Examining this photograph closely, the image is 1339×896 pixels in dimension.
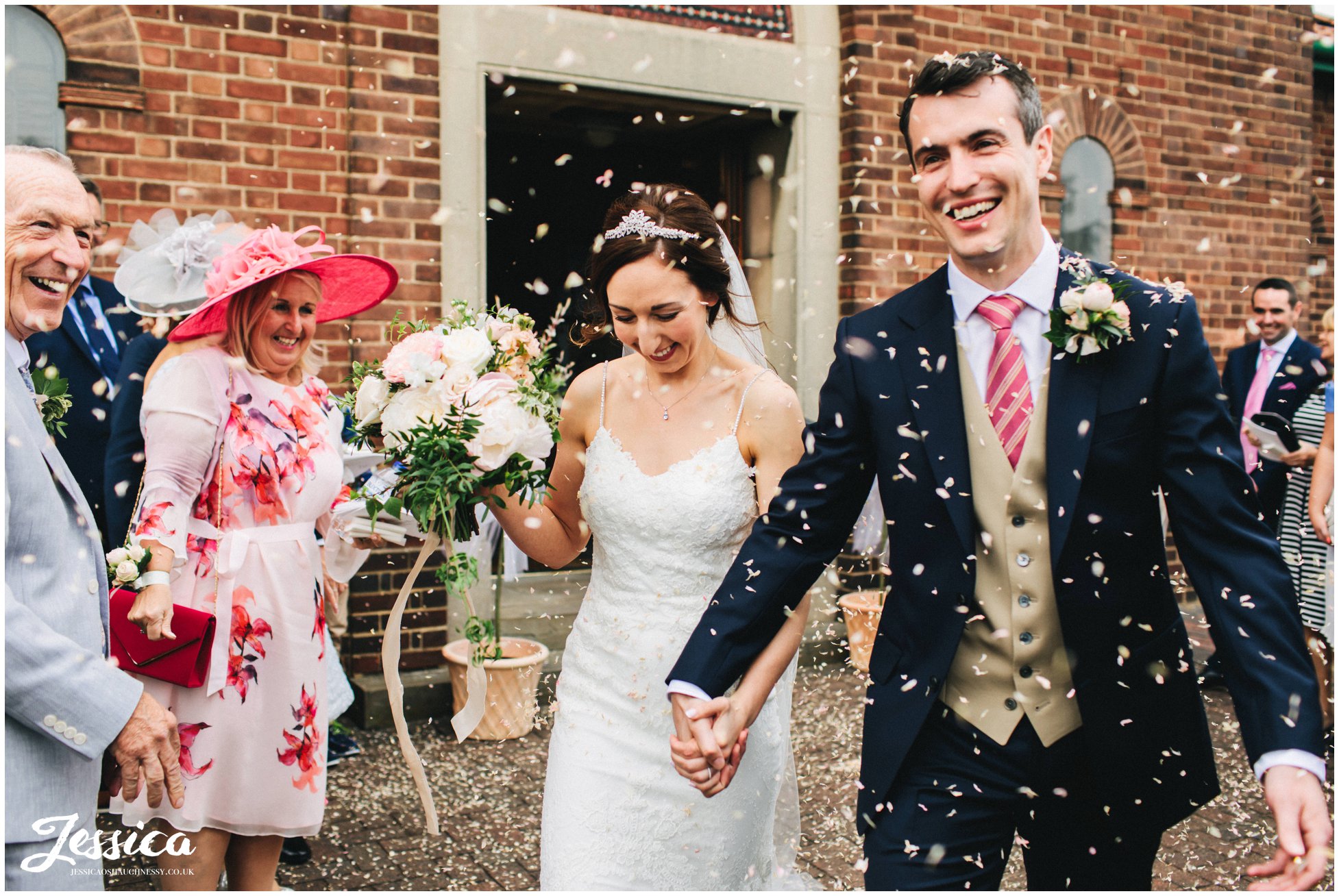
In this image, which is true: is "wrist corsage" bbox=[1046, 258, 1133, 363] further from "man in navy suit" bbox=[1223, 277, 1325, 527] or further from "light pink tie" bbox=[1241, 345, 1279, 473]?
"light pink tie" bbox=[1241, 345, 1279, 473]

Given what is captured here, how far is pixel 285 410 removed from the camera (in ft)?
10.9

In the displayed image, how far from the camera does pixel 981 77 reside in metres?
2.07

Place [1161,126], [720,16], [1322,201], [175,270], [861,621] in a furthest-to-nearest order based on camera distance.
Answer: [1322,201] → [1161,126] → [720,16] → [861,621] → [175,270]

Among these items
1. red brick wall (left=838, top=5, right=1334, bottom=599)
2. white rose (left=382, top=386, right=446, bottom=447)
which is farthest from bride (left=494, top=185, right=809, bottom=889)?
red brick wall (left=838, top=5, right=1334, bottom=599)

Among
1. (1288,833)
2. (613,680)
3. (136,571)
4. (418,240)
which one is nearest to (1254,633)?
(1288,833)

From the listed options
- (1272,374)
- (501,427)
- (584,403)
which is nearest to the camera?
(501,427)

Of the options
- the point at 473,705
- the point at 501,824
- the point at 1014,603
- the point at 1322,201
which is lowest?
the point at 501,824

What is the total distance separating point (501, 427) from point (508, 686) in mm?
2834

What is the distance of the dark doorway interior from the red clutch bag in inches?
75.6

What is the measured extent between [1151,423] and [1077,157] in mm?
5998

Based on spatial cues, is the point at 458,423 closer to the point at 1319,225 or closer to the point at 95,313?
the point at 95,313

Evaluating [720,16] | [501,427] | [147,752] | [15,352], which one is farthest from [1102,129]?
[147,752]

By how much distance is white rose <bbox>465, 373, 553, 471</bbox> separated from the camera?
2646 millimetres

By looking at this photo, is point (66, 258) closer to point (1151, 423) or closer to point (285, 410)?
point (285, 410)
